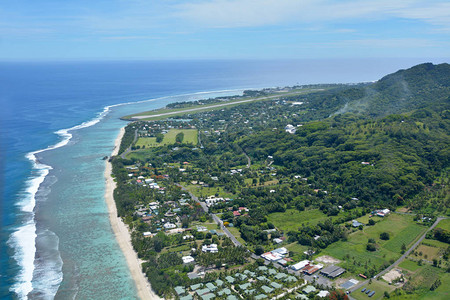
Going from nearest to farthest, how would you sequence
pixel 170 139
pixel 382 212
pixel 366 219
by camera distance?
1. pixel 366 219
2. pixel 382 212
3. pixel 170 139

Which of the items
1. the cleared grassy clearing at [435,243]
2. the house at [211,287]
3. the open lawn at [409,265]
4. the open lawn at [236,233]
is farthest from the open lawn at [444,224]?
the house at [211,287]

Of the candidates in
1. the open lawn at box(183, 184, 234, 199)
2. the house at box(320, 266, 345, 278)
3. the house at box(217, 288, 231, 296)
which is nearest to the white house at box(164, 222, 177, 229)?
the open lawn at box(183, 184, 234, 199)

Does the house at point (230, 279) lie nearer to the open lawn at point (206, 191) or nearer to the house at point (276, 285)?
the house at point (276, 285)

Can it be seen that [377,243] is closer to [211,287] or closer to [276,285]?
[276,285]

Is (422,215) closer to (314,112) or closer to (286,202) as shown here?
(286,202)

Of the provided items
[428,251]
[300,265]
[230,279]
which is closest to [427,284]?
[428,251]

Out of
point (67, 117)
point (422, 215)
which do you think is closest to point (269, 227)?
point (422, 215)
